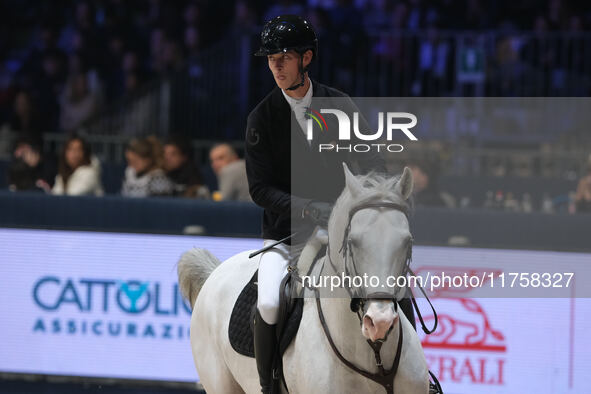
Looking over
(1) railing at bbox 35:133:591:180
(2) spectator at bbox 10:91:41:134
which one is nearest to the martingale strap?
(1) railing at bbox 35:133:591:180

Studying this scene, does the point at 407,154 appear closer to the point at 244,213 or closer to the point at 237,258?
the point at 244,213

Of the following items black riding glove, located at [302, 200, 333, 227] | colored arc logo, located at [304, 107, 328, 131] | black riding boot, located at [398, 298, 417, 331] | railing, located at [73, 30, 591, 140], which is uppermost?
railing, located at [73, 30, 591, 140]

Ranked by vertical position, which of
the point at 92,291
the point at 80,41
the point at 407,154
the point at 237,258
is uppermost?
the point at 80,41

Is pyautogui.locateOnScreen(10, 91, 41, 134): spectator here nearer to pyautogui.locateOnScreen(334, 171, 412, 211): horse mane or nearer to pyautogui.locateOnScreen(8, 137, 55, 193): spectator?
pyautogui.locateOnScreen(8, 137, 55, 193): spectator

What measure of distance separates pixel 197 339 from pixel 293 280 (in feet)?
3.68

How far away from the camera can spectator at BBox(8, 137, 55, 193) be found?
9133 millimetres

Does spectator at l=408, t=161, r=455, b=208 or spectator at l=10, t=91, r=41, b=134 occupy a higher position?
spectator at l=10, t=91, r=41, b=134

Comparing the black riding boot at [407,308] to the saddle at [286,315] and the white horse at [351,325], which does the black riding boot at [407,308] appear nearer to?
the white horse at [351,325]

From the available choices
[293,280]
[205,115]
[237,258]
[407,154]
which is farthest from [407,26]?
[293,280]

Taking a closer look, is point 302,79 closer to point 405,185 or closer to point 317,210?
point 317,210

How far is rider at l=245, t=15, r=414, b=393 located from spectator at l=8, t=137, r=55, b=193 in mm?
5335

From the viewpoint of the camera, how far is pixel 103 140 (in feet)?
37.4

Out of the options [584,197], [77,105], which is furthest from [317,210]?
[77,105]

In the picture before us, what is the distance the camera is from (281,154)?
166 inches
